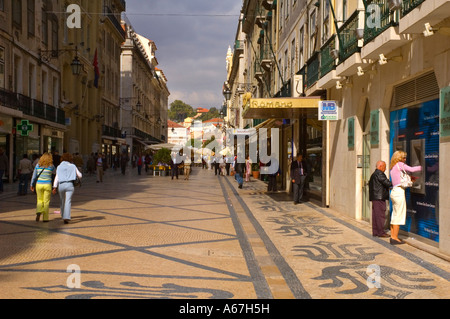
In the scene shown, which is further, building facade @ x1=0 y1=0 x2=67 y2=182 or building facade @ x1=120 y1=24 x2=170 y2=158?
building facade @ x1=120 y1=24 x2=170 y2=158

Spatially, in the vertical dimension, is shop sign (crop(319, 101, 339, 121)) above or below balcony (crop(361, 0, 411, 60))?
below

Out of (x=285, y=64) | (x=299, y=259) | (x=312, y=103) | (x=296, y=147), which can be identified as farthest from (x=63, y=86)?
(x=299, y=259)

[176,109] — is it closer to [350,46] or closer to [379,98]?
[350,46]

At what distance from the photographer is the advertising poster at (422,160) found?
9.15 m

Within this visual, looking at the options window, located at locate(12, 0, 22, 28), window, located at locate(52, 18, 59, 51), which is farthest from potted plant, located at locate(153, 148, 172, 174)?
window, located at locate(12, 0, 22, 28)

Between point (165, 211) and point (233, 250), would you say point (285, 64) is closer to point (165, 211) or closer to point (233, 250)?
point (165, 211)

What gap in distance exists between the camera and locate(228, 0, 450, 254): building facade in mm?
8420

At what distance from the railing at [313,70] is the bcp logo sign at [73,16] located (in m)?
24.3

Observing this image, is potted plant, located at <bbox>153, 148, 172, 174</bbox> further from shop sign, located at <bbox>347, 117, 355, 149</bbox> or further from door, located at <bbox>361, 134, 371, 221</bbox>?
door, located at <bbox>361, 134, 371, 221</bbox>

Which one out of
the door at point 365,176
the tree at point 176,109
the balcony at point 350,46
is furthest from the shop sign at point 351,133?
the tree at point 176,109

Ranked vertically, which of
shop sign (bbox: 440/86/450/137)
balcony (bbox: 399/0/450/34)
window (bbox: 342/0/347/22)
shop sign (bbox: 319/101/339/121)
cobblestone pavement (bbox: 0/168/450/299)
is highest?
window (bbox: 342/0/347/22)

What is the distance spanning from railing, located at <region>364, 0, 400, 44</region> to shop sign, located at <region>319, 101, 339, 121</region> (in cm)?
332

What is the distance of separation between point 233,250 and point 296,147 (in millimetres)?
14504
